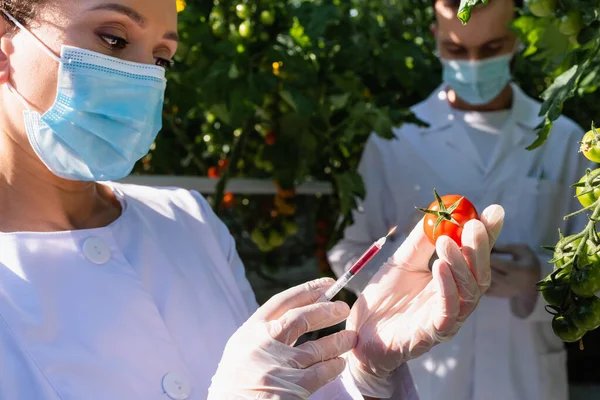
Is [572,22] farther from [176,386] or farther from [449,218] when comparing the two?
[176,386]

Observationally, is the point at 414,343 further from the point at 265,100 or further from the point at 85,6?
the point at 265,100

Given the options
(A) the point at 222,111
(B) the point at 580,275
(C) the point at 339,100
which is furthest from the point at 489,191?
(B) the point at 580,275

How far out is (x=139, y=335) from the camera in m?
1.43

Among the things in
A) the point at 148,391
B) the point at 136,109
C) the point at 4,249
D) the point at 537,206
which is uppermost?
the point at 136,109

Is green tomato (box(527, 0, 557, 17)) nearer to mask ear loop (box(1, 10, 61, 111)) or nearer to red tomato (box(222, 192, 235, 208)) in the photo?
mask ear loop (box(1, 10, 61, 111))

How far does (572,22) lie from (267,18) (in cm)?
140

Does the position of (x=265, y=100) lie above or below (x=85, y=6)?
below

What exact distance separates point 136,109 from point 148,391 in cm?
59

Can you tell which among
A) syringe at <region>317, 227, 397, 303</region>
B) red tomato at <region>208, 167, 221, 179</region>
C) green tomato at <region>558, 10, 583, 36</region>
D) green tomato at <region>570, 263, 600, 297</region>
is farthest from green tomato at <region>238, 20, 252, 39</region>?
green tomato at <region>570, 263, 600, 297</region>

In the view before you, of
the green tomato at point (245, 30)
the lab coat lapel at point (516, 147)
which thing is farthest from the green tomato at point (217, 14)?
the lab coat lapel at point (516, 147)

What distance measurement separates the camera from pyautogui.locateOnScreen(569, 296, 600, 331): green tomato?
1018 mm

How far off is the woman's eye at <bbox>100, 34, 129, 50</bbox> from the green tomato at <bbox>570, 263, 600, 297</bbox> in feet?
3.23

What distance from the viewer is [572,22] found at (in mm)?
1377

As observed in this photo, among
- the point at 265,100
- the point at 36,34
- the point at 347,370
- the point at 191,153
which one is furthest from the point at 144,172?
the point at 347,370
